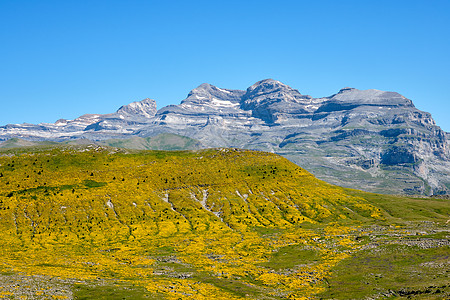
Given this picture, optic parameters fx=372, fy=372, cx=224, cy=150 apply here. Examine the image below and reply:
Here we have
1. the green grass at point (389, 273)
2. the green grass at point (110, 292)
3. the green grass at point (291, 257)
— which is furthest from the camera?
the green grass at point (291, 257)

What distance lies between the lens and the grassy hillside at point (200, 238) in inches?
3248

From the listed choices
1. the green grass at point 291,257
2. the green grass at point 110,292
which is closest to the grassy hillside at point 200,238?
the green grass at point 110,292

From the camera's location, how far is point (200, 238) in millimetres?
136250

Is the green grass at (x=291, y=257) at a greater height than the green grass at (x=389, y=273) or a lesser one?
lesser

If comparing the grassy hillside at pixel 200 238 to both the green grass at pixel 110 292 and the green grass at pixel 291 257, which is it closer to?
the green grass at pixel 110 292

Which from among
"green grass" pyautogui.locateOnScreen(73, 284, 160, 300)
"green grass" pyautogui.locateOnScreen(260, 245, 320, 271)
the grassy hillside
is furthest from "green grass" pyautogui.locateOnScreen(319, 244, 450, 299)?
"green grass" pyautogui.locateOnScreen(73, 284, 160, 300)

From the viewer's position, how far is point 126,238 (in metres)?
136

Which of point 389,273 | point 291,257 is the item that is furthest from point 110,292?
point 389,273

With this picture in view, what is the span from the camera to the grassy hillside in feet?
271

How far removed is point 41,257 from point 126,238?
3236 centimetres

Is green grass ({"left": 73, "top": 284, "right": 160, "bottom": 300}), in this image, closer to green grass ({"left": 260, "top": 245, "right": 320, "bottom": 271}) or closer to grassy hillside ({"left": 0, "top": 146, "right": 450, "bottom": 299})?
grassy hillside ({"left": 0, "top": 146, "right": 450, "bottom": 299})

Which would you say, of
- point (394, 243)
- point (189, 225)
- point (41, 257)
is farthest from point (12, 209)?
point (394, 243)

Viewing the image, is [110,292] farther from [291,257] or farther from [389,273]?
[389,273]

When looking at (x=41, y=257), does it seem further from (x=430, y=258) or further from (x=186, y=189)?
(x=430, y=258)
